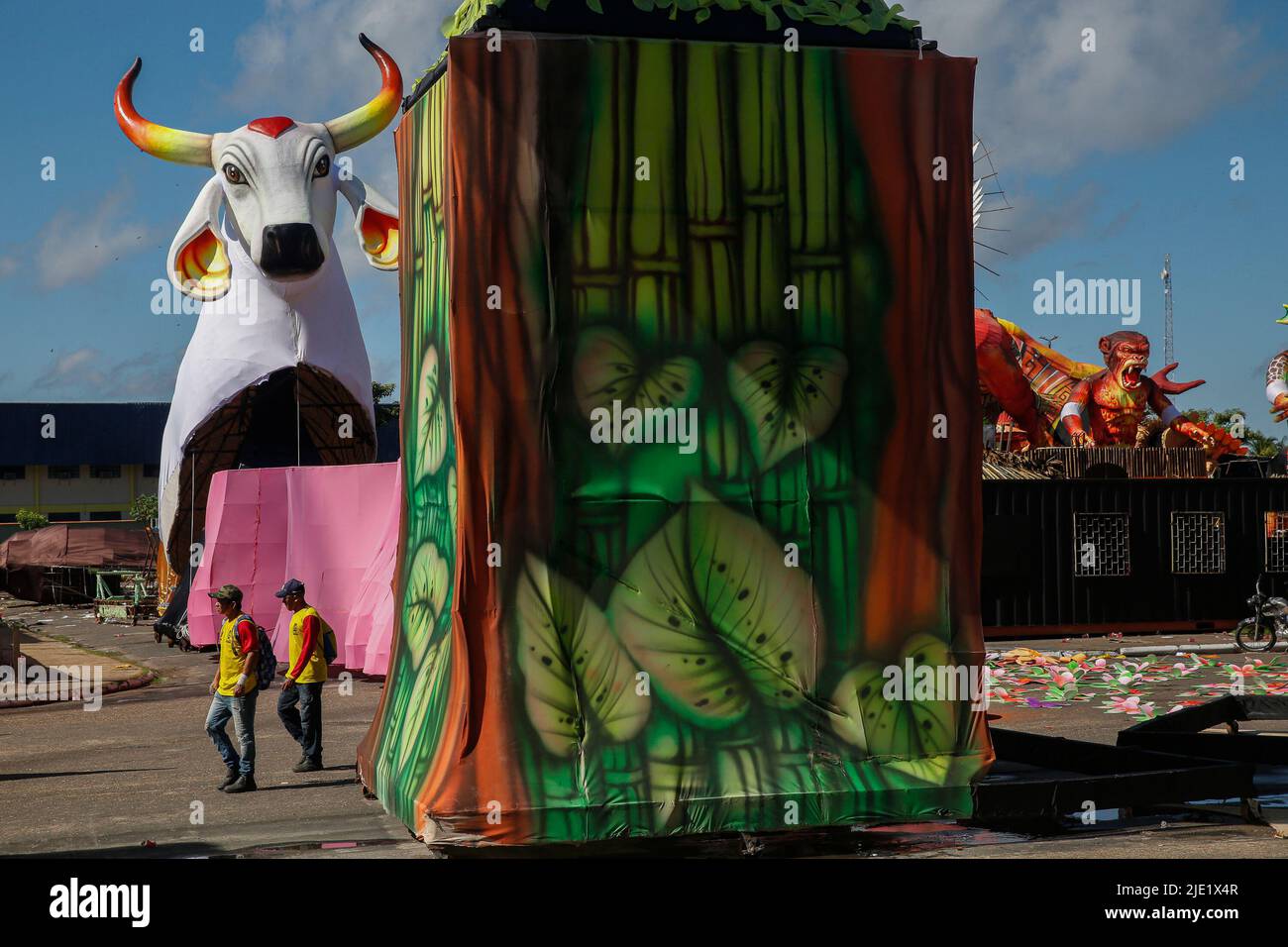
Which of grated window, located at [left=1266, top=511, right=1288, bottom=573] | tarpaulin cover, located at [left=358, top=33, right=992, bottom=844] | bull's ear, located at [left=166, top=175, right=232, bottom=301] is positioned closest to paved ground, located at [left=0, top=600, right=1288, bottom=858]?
tarpaulin cover, located at [left=358, top=33, right=992, bottom=844]

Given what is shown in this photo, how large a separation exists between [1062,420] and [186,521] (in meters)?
18.9

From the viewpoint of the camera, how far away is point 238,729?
1190 centimetres

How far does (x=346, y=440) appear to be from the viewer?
26.4 metres

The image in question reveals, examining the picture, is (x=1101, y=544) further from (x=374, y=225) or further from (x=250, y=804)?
(x=250, y=804)

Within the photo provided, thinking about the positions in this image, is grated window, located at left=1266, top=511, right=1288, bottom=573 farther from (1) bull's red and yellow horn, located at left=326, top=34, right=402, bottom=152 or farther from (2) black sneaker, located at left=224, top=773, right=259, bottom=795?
(2) black sneaker, located at left=224, top=773, right=259, bottom=795

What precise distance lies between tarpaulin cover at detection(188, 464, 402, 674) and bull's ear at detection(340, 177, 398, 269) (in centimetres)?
528

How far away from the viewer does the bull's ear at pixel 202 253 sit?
24406mm

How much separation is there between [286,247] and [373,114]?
274 centimetres

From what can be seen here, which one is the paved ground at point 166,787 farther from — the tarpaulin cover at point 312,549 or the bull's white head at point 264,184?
the bull's white head at point 264,184

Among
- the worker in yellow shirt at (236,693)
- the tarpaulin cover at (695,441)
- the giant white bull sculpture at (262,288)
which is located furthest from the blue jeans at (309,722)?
the giant white bull sculpture at (262,288)

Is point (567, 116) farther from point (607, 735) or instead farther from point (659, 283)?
point (607, 735)

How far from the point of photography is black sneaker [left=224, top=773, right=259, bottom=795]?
11.7 m

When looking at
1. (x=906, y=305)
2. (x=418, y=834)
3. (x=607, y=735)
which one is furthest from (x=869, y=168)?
(x=418, y=834)

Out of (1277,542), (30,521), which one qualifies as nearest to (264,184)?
(1277,542)
